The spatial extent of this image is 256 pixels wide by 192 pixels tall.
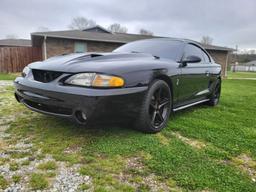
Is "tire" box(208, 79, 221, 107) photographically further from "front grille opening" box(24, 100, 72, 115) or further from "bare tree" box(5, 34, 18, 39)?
"bare tree" box(5, 34, 18, 39)

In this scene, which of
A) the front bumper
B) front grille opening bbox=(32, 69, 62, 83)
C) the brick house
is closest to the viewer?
the front bumper

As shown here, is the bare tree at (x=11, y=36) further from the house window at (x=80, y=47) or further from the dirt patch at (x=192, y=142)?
the dirt patch at (x=192, y=142)

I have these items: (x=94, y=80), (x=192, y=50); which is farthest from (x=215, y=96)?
(x=94, y=80)

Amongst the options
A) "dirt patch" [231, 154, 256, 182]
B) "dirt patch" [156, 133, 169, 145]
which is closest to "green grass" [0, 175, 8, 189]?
"dirt patch" [156, 133, 169, 145]

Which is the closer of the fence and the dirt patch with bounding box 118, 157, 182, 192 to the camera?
the dirt patch with bounding box 118, 157, 182, 192

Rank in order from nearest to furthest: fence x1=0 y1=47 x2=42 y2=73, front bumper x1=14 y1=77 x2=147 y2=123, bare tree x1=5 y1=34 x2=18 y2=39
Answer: front bumper x1=14 y1=77 x2=147 y2=123 < fence x1=0 y1=47 x2=42 y2=73 < bare tree x1=5 y1=34 x2=18 y2=39

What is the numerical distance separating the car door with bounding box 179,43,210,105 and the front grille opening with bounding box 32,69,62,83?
1.75m

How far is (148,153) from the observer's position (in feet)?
7.49

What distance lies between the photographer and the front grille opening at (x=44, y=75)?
8.00 ft

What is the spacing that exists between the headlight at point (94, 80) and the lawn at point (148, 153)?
25.9 inches

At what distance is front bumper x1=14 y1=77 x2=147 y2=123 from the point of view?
2.19 metres

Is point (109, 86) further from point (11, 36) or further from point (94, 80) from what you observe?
point (11, 36)

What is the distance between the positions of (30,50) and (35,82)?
560 inches

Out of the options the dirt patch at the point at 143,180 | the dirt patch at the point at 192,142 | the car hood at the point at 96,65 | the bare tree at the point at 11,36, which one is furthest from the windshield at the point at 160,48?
the bare tree at the point at 11,36
